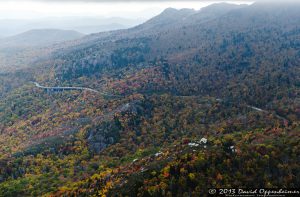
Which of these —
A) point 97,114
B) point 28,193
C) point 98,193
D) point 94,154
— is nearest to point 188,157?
point 98,193

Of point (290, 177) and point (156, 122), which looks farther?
point (156, 122)

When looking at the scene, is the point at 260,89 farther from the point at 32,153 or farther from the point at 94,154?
→ the point at 32,153

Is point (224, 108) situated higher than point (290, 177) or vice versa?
point (290, 177)

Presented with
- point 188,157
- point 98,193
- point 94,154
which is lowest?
point 94,154

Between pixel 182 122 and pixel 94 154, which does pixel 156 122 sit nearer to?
pixel 182 122

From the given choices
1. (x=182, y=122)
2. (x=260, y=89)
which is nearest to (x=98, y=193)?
(x=182, y=122)

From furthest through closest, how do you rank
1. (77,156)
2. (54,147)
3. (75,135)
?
1. (75,135)
2. (54,147)
3. (77,156)

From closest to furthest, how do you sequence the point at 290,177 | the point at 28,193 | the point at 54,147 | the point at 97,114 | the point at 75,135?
the point at 290,177 → the point at 28,193 → the point at 54,147 → the point at 75,135 → the point at 97,114

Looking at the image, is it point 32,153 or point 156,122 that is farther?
point 156,122

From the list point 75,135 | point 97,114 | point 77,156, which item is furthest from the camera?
point 97,114
